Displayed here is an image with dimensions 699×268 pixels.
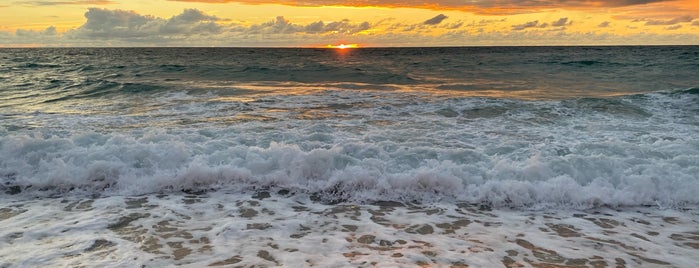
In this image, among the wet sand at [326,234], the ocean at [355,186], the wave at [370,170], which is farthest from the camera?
the wave at [370,170]

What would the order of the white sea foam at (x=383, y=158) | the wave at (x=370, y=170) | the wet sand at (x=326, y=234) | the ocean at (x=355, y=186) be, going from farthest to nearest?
the white sea foam at (x=383, y=158) < the wave at (x=370, y=170) < the ocean at (x=355, y=186) < the wet sand at (x=326, y=234)

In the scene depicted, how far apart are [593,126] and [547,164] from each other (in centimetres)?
381

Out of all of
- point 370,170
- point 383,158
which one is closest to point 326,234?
point 370,170

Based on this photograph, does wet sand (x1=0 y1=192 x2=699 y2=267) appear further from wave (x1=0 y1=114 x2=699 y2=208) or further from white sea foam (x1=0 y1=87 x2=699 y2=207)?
white sea foam (x1=0 y1=87 x2=699 y2=207)

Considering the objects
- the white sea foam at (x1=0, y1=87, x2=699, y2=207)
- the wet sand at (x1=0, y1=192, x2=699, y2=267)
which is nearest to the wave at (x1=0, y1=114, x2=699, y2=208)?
the white sea foam at (x1=0, y1=87, x2=699, y2=207)

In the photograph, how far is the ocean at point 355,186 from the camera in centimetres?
489

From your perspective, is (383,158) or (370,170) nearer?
(370,170)

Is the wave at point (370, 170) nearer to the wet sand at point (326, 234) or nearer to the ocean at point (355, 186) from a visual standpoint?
the ocean at point (355, 186)

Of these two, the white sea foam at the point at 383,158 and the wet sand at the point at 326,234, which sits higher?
the white sea foam at the point at 383,158

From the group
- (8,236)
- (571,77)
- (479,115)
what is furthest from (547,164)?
(571,77)

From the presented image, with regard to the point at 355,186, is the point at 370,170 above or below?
above

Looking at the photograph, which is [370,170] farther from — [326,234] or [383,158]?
[326,234]

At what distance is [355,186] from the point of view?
723cm

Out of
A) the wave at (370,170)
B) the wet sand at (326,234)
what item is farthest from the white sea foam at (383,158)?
the wet sand at (326,234)
